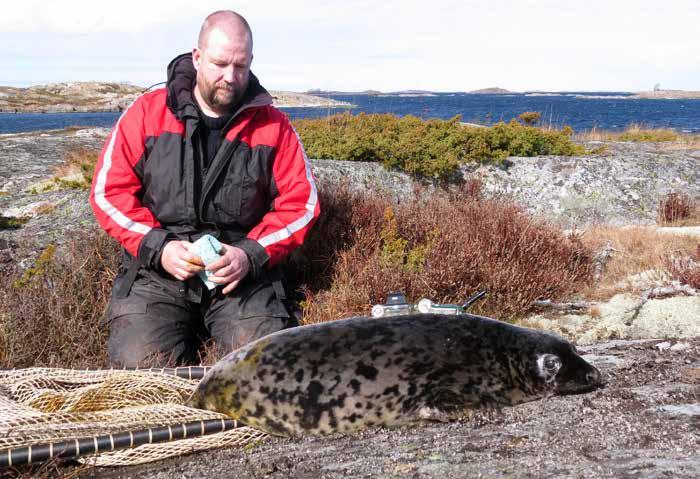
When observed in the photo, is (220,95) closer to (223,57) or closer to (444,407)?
(223,57)

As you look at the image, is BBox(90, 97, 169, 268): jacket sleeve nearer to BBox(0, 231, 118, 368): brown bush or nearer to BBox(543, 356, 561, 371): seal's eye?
BBox(0, 231, 118, 368): brown bush

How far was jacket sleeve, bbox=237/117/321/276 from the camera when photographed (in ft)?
16.0

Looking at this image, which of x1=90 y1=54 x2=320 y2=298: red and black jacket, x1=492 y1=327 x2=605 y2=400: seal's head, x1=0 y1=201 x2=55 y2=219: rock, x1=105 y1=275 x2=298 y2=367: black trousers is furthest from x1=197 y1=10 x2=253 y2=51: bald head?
x1=0 y1=201 x2=55 y2=219: rock

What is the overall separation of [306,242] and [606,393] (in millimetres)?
3539

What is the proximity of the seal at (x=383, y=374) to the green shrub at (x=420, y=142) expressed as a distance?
5.24m

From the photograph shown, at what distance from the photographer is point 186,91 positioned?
16.1ft

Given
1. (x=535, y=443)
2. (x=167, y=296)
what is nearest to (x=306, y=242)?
(x=167, y=296)

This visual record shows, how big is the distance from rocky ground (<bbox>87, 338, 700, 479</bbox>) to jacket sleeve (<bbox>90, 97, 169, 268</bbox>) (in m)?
1.94

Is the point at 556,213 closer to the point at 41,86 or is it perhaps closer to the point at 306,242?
the point at 306,242

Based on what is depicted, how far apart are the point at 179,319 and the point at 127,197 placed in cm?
97

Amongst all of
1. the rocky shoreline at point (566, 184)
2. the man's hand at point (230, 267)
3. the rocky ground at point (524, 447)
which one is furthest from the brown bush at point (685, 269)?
the man's hand at point (230, 267)

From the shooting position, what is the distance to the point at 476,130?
962 centimetres

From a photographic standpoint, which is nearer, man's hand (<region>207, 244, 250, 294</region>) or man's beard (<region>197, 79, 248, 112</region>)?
man's hand (<region>207, 244, 250, 294</region>)

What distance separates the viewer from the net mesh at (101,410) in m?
3.08
